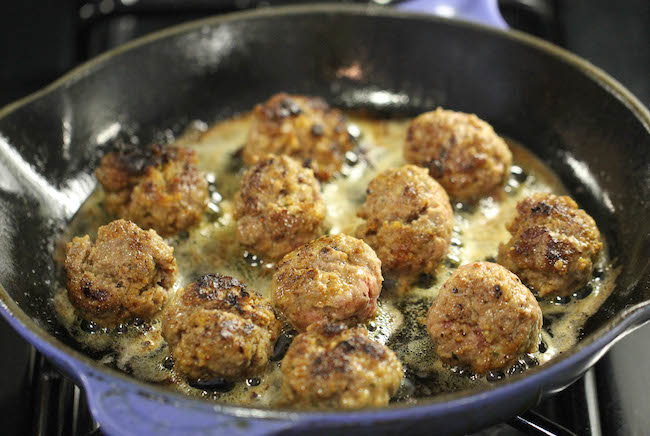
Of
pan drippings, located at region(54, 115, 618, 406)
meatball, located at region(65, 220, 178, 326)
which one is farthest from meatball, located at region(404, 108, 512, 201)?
meatball, located at region(65, 220, 178, 326)

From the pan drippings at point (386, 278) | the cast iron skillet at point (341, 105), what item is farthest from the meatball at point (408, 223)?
the cast iron skillet at point (341, 105)

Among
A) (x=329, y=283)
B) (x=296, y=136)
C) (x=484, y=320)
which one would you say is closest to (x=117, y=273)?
(x=329, y=283)

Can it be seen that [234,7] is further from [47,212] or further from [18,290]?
[18,290]

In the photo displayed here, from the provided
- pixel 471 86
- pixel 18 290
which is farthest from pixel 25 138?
pixel 471 86

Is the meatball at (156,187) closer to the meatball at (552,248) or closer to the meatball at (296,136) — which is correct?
the meatball at (296,136)

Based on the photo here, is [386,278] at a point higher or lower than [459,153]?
lower

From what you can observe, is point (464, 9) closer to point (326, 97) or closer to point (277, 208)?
point (326, 97)
